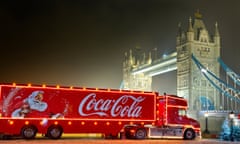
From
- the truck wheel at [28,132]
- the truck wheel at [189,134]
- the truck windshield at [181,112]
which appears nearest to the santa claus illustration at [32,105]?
the truck wheel at [28,132]

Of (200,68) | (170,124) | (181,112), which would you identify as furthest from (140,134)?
(200,68)

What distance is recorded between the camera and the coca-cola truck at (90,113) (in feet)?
78.1

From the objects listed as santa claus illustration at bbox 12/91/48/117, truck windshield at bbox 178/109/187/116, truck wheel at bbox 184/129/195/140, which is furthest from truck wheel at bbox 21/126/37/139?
truck wheel at bbox 184/129/195/140

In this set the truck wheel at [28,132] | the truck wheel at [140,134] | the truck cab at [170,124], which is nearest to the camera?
the truck wheel at [28,132]

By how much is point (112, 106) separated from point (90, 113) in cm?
154

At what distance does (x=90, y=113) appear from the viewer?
25.7 m

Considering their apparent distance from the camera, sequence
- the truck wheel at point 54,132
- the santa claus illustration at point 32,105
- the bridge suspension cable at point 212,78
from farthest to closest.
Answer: the bridge suspension cable at point 212,78
the truck wheel at point 54,132
the santa claus illustration at point 32,105

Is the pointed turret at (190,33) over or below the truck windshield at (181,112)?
over

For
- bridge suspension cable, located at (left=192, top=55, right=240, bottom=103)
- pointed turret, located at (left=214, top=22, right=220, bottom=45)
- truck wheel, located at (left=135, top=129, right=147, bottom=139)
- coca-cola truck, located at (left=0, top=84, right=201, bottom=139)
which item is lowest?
truck wheel, located at (left=135, top=129, right=147, bottom=139)

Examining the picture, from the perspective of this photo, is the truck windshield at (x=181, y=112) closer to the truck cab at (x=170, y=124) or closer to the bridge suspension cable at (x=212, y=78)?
the truck cab at (x=170, y=124)

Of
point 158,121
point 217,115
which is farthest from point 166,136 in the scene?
point 217,115

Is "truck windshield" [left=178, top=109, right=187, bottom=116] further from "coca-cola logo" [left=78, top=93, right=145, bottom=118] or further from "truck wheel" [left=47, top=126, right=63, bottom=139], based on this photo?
"truck wheel" [left=47, top=126, right=63, bottom=139]

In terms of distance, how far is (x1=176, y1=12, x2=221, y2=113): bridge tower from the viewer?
85.9 m

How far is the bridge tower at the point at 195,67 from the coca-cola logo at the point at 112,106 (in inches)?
2289
